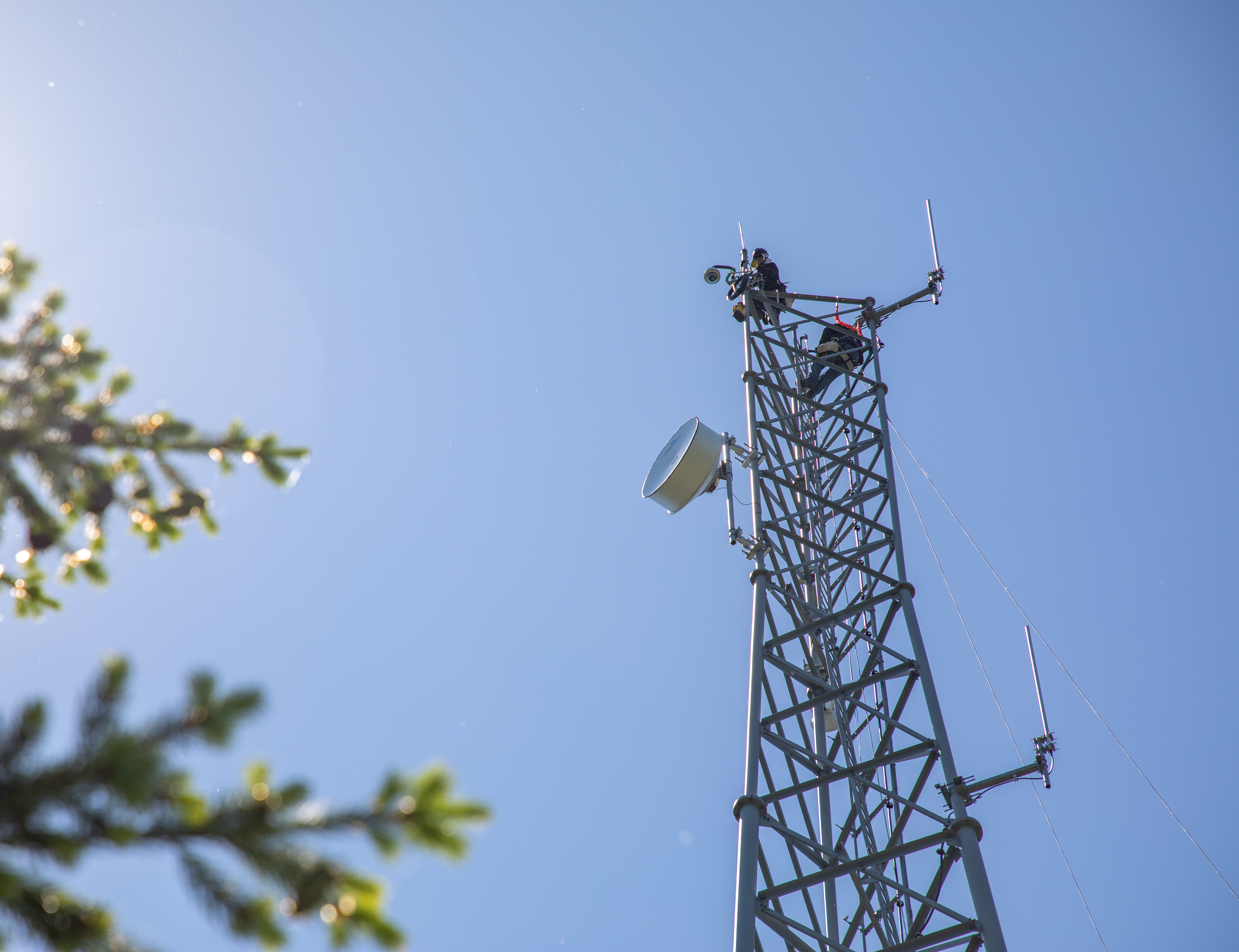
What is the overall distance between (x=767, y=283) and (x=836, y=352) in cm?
106

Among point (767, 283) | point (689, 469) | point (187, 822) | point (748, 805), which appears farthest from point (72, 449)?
point (767, 283)

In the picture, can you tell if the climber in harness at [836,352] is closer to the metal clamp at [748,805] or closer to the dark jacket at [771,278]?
the dark jacket at [771,278]

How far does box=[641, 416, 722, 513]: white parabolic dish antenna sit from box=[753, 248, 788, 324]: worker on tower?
1.67 metres

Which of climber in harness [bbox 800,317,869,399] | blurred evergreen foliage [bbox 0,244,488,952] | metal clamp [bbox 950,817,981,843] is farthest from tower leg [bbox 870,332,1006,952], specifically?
blurred evergreen foliage [bbox 0,244,488,952]

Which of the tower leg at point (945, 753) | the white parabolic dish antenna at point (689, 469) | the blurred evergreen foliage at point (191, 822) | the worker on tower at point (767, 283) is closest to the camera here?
the blurred evergreen foliage at point (191, 822)

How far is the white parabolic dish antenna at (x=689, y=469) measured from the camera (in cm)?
910

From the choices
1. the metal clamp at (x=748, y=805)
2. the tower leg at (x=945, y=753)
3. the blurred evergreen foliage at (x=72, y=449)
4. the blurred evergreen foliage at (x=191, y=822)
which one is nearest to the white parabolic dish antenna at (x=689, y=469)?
Answer: the tower leg at (x=945, y=753)

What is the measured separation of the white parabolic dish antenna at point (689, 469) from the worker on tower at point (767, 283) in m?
1.67

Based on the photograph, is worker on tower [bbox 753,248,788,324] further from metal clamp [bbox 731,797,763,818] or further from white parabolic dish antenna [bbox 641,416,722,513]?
metal clamp [bbox 731,797,763,818]

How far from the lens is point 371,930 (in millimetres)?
2051

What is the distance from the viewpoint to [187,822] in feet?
6.37

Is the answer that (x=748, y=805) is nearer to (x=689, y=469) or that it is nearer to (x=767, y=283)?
(x=689, y=469)

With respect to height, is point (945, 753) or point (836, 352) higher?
point (836, 352)

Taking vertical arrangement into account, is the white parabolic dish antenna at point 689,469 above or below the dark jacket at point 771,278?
below
